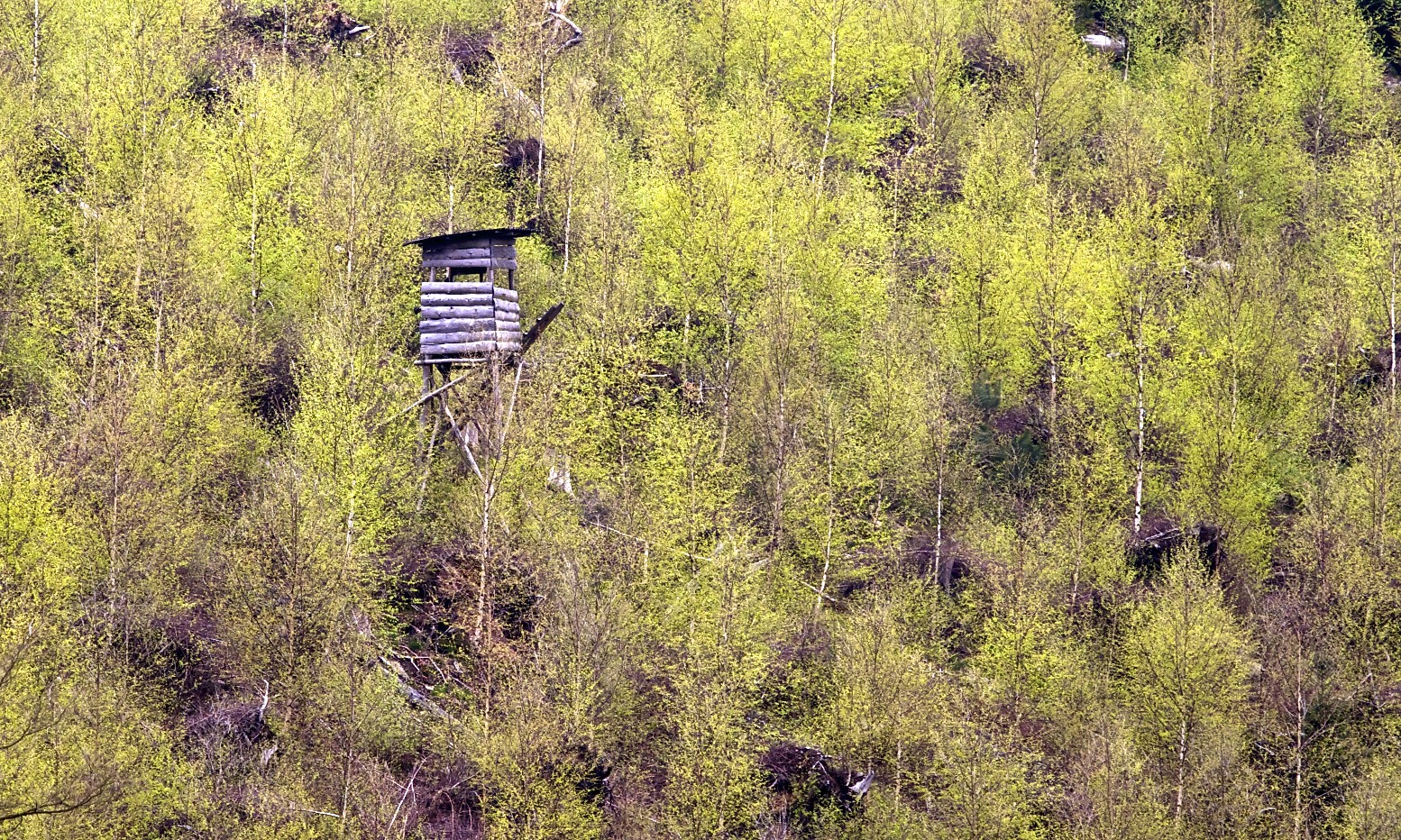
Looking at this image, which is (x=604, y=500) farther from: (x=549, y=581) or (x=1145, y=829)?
(x=1145, y=829)

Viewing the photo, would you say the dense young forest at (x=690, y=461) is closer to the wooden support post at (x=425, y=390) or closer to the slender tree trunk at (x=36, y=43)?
the slender tree trunk at (x=36, y=43)

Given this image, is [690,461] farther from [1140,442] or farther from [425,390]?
[1140,442]

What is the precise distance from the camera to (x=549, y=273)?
45.7 metres

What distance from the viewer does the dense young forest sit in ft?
103

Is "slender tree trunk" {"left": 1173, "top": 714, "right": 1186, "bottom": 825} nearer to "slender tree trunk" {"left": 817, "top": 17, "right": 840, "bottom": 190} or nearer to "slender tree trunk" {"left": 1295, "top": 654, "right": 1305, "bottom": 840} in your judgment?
"slender tree trunk" {"left": 1295, "top": 654, "right": 1305, "bottom": 840}

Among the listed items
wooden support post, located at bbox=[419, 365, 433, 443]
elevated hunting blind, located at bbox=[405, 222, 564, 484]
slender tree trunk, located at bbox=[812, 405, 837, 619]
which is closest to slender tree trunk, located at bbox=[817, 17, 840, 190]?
slender tree trunk, located at bbox=[812, 405, 837, 619]

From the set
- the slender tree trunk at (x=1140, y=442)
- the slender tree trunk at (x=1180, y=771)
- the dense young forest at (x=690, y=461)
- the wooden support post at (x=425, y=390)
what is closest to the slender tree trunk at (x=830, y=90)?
the dense young forest at (x=690, y=461)

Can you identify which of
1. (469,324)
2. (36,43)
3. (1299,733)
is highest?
(36,43)

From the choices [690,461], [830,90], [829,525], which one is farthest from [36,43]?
[829,525]

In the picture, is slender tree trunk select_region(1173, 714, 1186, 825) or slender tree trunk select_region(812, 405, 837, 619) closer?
slender tree trunk select_region(1173, 714, 1186, 825)

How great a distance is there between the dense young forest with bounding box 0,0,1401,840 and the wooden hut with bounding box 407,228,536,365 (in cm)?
106

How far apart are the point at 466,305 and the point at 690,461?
6.55 metres

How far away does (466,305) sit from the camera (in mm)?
36312

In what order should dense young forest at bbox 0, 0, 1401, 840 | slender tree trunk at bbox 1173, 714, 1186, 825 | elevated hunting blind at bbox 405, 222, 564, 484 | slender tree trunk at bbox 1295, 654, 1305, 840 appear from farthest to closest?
elevated hunting blind at bbox 405, 222, 564, 484, slender tree trunk at bbox 1295, 654, 1305, 840, slender tree trunk at bbox 1173, 714, 1186, 825, dense young forest at bbox 0, 0, 1401, 840
